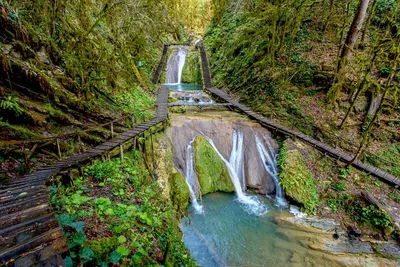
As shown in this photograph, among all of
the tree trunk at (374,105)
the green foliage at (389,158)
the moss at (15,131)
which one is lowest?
the green foliage at (389,158)

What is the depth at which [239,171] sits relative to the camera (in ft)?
34.3

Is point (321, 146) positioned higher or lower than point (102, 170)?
lower

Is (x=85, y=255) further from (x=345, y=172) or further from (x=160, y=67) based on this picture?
(x=160, y=67)

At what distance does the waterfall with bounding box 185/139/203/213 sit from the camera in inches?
350

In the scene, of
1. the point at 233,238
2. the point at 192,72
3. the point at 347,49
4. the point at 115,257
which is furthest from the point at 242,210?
the point at 192,72

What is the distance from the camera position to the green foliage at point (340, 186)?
30.0 feet

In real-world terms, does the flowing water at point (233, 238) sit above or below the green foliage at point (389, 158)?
below

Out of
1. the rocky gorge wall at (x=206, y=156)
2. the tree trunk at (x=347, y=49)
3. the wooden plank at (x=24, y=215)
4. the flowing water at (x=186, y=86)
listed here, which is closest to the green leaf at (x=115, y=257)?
the wooden plank at (x=24, y=215)

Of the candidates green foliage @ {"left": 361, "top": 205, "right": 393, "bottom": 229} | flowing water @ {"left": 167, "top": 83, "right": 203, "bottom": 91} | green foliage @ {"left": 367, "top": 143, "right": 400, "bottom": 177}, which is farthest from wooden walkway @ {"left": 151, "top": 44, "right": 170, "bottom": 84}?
green foliage @ {"left": 361, "top": 205, "right": 393, "bottom": 229}

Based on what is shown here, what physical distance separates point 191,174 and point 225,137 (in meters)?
2.66

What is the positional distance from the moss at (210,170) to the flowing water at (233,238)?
82 centimetres

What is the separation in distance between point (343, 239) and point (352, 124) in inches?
237

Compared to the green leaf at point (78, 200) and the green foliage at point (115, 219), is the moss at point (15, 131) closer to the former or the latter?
the green foliage at point (115, 219)

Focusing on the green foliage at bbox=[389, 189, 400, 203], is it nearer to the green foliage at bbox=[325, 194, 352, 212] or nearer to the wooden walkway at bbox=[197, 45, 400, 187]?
the wooden walkway at bbox=[197, 45, 400, 187]
